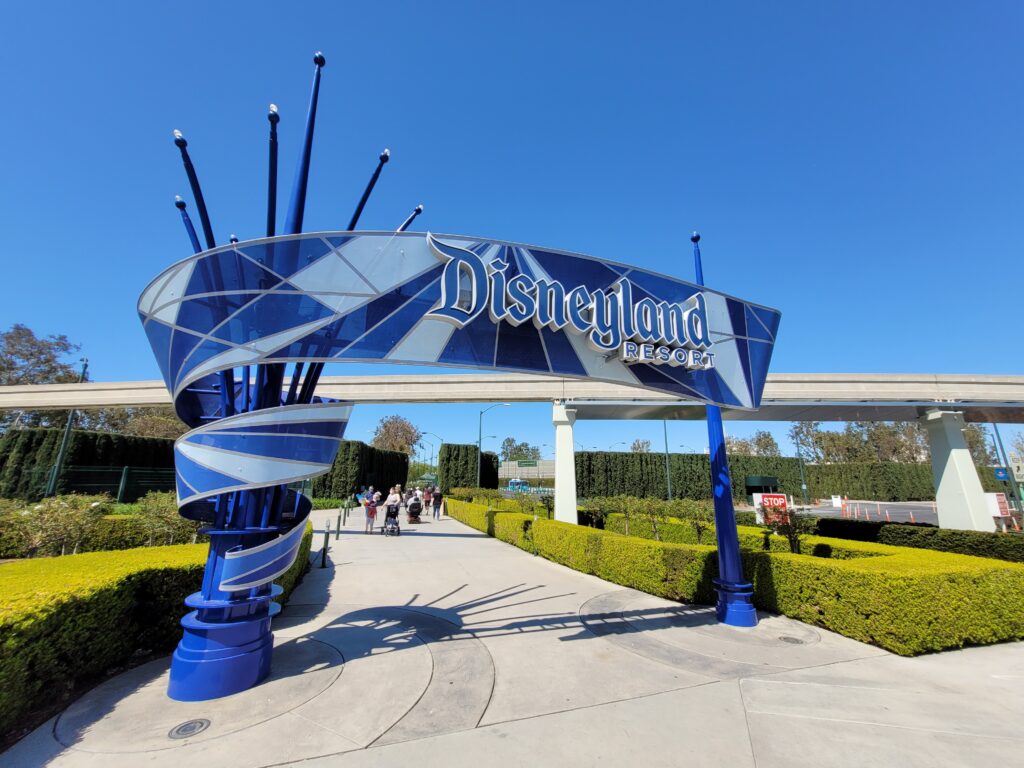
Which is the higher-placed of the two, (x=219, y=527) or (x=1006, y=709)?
(x=219, y=527)

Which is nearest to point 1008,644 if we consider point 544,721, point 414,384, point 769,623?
point 769,623

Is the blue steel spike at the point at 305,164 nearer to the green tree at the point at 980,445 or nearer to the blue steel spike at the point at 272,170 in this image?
the blue steel spike at the point at 272,170

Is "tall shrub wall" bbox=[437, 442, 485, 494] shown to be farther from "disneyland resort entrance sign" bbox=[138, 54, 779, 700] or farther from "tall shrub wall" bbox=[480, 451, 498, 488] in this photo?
"disneyland resort entrance sign" bbox=[138, 54, 779, 700]

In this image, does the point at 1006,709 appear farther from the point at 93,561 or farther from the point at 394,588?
the point at 93,561

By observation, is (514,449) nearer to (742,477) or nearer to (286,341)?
(742,477)

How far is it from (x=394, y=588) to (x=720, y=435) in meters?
7.03

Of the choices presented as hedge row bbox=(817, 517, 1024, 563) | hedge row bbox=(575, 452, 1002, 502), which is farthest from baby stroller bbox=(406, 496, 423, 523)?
hedge row bbox=(575, 452, 1002, 502)

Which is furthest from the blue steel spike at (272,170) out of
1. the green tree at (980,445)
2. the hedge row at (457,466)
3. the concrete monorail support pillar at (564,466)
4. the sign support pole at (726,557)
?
the green tree at (980,445)

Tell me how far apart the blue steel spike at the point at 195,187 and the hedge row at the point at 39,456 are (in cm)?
2344

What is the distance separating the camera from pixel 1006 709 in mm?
Result: 4223

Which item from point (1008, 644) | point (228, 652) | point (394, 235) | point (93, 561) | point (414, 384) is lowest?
point (1008, 644)

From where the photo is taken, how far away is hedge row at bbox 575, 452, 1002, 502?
41906 mm

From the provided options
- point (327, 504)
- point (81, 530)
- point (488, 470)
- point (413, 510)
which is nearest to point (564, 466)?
point (413, 510)

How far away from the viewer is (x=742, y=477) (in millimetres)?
45688
